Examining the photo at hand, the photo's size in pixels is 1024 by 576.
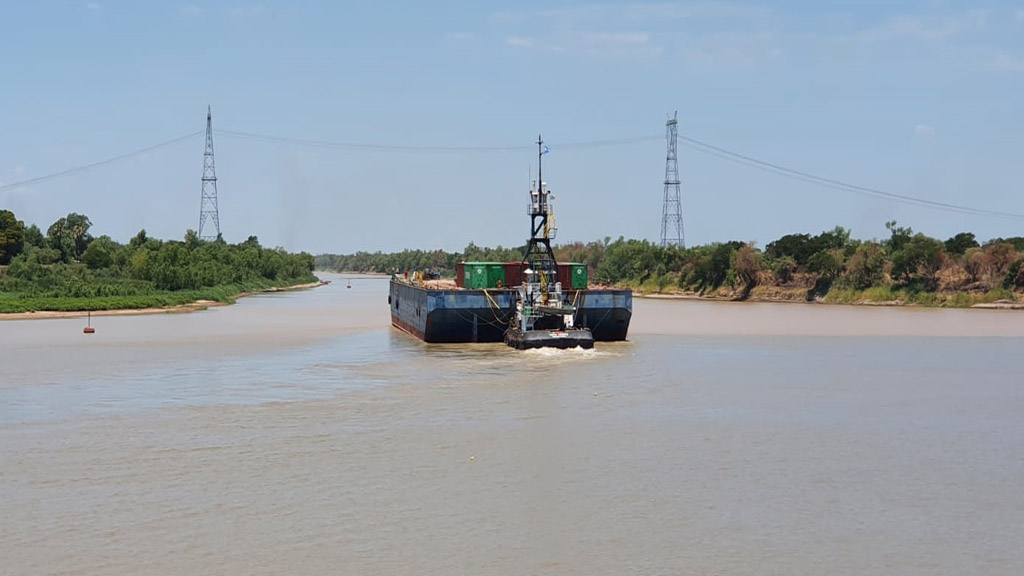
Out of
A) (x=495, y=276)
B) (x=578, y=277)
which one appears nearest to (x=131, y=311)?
(x=495, y=276)

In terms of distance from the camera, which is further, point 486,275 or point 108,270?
point 108,270

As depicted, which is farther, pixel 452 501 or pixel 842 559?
pixel 452 501

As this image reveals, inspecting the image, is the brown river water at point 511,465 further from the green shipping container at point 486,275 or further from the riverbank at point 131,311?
the riverbank at point 131,311

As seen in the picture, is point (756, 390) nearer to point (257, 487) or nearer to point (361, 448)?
point (361, 448)

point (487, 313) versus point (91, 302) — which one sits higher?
point (487, 313)

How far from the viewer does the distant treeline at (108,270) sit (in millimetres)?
82375

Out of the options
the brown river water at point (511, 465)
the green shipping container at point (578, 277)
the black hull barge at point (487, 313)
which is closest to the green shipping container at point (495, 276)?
the black hull barge at point (487, 313)

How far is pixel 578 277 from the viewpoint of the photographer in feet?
175

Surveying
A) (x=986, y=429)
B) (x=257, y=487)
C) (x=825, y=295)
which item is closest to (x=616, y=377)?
(x=986, y=429)

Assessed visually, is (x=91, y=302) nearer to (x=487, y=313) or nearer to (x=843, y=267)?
(x=487, y=313)

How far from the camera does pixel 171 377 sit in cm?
3734

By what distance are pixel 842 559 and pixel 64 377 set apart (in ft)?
101

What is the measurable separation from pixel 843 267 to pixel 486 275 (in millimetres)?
62323

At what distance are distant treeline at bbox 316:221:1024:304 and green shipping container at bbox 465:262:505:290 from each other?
1969cm
